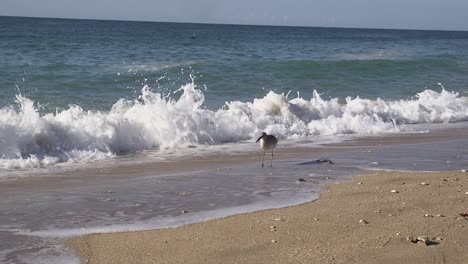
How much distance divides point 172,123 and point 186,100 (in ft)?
4.36

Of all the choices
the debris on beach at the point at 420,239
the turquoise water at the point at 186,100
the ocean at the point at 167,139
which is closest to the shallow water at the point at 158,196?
the ocean at the point at 167,139

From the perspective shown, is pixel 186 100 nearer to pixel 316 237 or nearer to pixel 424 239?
pixel 316 237

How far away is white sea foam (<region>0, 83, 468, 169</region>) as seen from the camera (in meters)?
10.8

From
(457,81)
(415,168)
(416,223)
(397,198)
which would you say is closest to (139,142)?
(415,168)

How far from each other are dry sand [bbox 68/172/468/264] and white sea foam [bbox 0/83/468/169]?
439cm

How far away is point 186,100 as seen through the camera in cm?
1404

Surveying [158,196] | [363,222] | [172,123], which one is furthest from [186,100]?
[363,222]

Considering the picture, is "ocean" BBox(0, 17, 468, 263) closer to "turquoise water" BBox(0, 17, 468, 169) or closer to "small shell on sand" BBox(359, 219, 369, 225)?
"turquoise water" BBox(0, 17, 468, 169)

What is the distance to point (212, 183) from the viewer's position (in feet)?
28.3

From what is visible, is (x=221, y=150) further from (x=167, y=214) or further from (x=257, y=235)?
(x=257, y=235)

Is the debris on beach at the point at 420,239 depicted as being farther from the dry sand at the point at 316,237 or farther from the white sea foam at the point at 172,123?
the white sea foam at the point at 172,123

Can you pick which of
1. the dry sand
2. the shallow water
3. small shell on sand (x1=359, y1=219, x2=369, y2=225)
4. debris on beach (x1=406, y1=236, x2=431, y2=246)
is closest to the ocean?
the shallow water

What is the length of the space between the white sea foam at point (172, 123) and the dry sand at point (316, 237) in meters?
4.39

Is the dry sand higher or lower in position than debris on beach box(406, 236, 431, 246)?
lower
